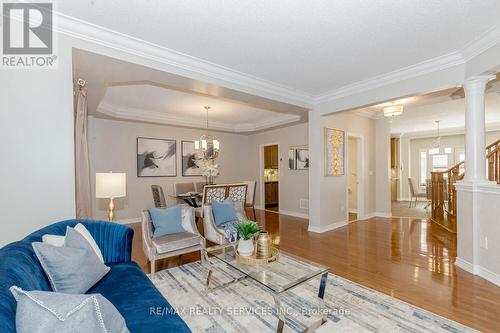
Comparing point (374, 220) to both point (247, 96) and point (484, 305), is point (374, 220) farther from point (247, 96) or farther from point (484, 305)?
point (247, 96)

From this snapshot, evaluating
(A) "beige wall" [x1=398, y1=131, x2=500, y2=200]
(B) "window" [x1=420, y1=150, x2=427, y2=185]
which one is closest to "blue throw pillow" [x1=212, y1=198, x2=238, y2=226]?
(A) "beige wall" [x1=398, y1=131, x2=500, y2=200]

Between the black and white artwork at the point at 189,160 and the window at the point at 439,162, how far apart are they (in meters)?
8.80

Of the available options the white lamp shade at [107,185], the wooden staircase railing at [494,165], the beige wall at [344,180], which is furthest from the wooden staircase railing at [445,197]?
the white lamp shade at [107,185]

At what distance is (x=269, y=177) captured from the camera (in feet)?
26.3

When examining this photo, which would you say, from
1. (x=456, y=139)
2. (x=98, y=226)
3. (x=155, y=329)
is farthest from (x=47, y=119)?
(x=456, y=139)

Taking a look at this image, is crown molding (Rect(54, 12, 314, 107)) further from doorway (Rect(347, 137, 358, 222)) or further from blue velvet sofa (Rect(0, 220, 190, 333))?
doorway (Rect(347, 137, 358, 222))

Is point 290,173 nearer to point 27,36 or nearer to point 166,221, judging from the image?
point 166,221

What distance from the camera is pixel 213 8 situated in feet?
6.73

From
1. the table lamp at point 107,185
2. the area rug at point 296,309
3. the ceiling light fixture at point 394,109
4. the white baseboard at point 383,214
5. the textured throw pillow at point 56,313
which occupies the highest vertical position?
the ceiling light fixture at point 394,109

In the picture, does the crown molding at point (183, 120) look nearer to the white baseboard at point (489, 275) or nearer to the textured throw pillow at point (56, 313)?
the white baseboard at point (489, 275)

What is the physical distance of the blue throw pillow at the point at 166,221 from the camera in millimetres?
2975

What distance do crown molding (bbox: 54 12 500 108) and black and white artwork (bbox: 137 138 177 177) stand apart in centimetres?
341

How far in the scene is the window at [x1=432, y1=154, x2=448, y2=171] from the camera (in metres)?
8.81

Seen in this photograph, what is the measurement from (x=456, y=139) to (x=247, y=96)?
896cm
